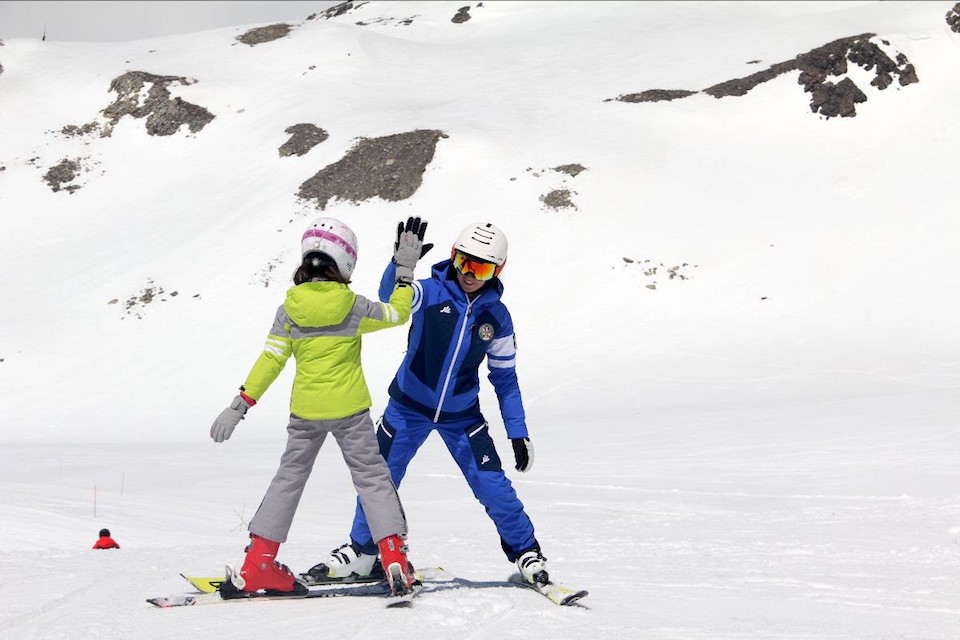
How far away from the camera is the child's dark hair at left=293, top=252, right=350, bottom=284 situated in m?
5.30

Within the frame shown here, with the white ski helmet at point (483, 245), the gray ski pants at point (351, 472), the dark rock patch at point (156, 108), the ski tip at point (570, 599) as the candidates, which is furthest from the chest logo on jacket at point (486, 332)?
the dark rock patch at point (156, 108)

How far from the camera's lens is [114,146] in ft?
131

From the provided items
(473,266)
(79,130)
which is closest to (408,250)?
(473,266)

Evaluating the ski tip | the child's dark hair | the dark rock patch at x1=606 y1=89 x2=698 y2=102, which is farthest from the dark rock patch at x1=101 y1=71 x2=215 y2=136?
the ski tip

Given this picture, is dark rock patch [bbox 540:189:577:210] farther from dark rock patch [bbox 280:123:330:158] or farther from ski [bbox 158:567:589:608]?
ski [bbox 158:567:589:608]

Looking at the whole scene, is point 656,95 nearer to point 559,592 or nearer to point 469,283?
point 469,283

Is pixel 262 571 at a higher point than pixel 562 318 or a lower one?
lower

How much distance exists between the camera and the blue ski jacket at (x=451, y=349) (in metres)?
5.75

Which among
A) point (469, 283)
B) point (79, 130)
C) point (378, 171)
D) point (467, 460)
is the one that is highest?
point (79, 130)

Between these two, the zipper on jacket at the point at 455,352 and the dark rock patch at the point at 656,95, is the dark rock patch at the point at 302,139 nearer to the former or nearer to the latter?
the dark rock patch at the point at 656,95

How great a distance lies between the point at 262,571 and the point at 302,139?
33.4 metres

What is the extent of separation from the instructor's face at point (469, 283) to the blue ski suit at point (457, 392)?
1.4 inches

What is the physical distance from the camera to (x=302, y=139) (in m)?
37.1

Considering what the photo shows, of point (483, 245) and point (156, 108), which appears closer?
point (483, 245)
